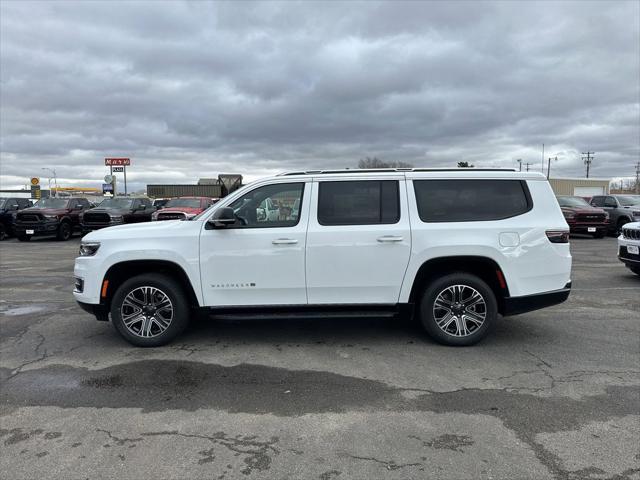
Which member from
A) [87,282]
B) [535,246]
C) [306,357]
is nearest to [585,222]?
[535,246]

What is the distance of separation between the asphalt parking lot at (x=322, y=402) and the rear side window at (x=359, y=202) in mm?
1457

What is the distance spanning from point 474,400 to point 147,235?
3692 millimetres

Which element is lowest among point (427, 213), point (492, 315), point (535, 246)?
point (492, 315)

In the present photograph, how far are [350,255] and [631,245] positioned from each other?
706 centimetres

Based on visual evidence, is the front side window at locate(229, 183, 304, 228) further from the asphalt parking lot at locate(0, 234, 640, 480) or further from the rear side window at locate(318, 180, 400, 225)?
the asphalt parking lot at locate(0, 234, 640, 480)

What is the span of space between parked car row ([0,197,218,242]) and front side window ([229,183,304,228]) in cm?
1253

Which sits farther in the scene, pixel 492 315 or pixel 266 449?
pixel 492 315

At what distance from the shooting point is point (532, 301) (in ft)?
17.1

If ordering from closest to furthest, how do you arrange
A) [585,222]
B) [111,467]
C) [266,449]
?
[111,467]
[266,449]
[585,222]

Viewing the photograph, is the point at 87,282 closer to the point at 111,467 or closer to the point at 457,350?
the point at 111,467

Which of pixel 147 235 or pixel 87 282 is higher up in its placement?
pixel 147 235

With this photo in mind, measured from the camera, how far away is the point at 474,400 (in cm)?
395

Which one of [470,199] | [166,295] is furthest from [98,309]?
[470,199]

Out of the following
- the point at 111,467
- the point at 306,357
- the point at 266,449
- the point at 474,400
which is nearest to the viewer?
the point at 111,467
